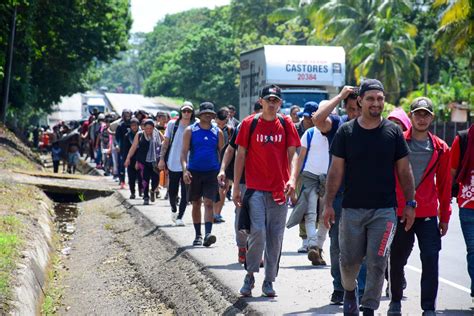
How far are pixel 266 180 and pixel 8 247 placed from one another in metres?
4.00

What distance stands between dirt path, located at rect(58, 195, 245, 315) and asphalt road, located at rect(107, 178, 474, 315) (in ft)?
0.67

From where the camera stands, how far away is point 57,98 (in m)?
54.2

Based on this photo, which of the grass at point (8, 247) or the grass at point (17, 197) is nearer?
the grass at point (8, 247)

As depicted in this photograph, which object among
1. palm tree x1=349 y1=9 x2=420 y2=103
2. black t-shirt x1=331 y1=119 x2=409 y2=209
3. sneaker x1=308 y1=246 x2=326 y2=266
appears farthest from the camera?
palm tree x1=349 y1=9 x2=420 y2=103

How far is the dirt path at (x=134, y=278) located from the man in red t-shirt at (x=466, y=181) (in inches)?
84.2

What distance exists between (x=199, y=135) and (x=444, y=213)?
210 inches

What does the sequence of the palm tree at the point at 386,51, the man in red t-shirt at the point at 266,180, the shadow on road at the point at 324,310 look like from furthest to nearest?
1. the palm tree at the point at 386,51
2. the man in red t-shirt at the point at 266,180
3. the shadow on road at the point at 324,310

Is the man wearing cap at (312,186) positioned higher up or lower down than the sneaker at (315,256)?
higher up

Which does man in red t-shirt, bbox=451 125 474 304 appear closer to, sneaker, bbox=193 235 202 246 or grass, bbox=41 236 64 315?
grass, bbox=41 236 64 315

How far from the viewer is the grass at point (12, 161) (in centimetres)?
2788

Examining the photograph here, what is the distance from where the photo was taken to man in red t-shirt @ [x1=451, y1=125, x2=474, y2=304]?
9.19 m

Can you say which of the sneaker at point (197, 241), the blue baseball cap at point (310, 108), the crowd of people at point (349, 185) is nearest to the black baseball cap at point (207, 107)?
the crowd of people at point (349, 185)

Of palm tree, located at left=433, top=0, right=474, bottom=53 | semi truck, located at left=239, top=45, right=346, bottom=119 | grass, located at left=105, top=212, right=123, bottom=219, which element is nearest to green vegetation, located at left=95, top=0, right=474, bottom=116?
palm tree, located at left=433, top=0, right=474, bottom=53

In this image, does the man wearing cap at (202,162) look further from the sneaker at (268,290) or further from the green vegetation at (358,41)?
the green vegetation at (358,41)
